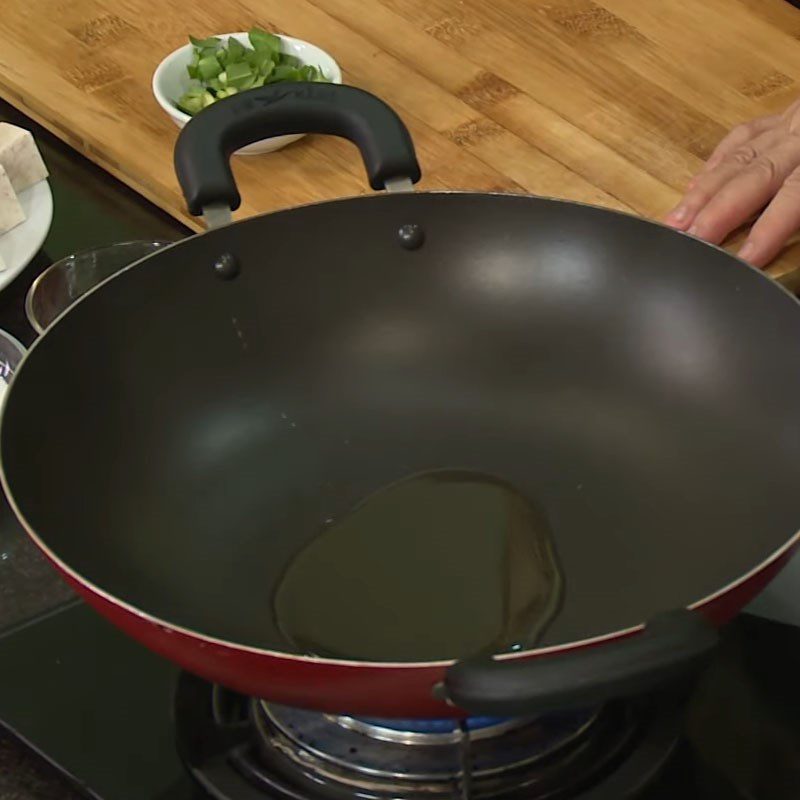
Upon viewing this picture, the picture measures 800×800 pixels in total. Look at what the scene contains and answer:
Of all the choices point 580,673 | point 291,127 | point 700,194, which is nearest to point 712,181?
point 700,194

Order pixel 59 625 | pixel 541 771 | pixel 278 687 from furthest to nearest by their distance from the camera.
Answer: pixel 59 625 < pixel 541 771 < pixel 278 687

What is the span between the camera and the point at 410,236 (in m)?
0.86

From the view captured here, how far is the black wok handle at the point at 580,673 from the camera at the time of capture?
1.71ft

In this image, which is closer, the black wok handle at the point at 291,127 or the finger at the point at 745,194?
the black wok handle at the point at 291,127

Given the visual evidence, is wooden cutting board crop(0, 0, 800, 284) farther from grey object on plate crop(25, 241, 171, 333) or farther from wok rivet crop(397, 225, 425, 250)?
wok rivet crop(397, 225, 425, 250)

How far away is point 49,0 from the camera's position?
1271 millimetres

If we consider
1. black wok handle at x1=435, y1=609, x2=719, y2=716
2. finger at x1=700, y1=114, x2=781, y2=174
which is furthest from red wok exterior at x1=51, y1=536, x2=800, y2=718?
finger at x1=700, y1=114, x2=781, y2=174

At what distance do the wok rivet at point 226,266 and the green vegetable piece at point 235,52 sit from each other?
1.14 feet

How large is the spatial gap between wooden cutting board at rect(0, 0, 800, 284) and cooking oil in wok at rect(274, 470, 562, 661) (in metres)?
0.35

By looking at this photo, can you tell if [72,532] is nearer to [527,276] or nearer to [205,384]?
[205,384]

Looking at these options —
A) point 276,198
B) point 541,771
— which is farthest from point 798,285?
point 541,771

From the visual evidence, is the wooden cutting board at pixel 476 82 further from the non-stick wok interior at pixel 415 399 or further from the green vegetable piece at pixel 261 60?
the non-stick wok interior at pixel 415 399

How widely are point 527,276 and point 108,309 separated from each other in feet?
0.82

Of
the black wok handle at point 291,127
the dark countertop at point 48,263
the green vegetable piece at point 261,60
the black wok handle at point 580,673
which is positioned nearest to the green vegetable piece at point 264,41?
the green vegetable piece at point 261,60
